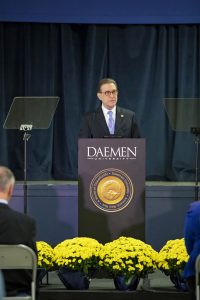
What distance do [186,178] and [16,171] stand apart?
2.37 metres

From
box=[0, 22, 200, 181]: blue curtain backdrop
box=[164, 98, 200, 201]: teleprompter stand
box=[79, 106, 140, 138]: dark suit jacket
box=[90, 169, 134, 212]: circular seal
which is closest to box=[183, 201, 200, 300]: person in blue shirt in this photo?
box=[90, 169, 134, 212]: circular seal

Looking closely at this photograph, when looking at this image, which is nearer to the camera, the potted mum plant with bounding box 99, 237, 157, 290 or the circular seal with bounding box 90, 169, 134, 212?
the potted mum plant with bounding box 99, 237, 157, 290

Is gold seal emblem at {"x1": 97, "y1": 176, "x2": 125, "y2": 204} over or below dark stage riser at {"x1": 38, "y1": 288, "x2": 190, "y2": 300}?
over

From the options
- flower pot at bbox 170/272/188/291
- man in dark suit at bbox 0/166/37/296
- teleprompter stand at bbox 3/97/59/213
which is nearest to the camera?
man in dark suit at bbox 0/166/37/296

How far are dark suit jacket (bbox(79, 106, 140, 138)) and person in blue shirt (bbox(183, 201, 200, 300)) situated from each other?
6.48ft

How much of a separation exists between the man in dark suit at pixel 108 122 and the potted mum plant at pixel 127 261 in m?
1.13

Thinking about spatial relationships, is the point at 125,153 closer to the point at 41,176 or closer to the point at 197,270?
the point at 197,270

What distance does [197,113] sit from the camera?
798 centimetres

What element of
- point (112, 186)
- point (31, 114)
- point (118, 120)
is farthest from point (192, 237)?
point (31, 114)

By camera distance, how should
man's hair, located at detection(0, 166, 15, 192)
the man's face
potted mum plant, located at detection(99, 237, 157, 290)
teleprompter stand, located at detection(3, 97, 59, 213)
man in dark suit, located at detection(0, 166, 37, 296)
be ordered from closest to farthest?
1. man's hair, located at detection(0, 166, 15, 192)
2. man in dark suit, located at detection(0, 166, 37, 296)
3. potted mum plant, located at detection(99, 237, 157, 290)
4. the man's face
5. teleprompter stand, located at detection(3, 97, 59, 213)

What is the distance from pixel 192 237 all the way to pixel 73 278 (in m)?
1.51

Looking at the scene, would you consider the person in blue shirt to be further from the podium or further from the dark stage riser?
the podium

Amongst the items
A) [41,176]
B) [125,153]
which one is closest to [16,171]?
[41,176]

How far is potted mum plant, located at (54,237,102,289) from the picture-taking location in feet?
19.9
